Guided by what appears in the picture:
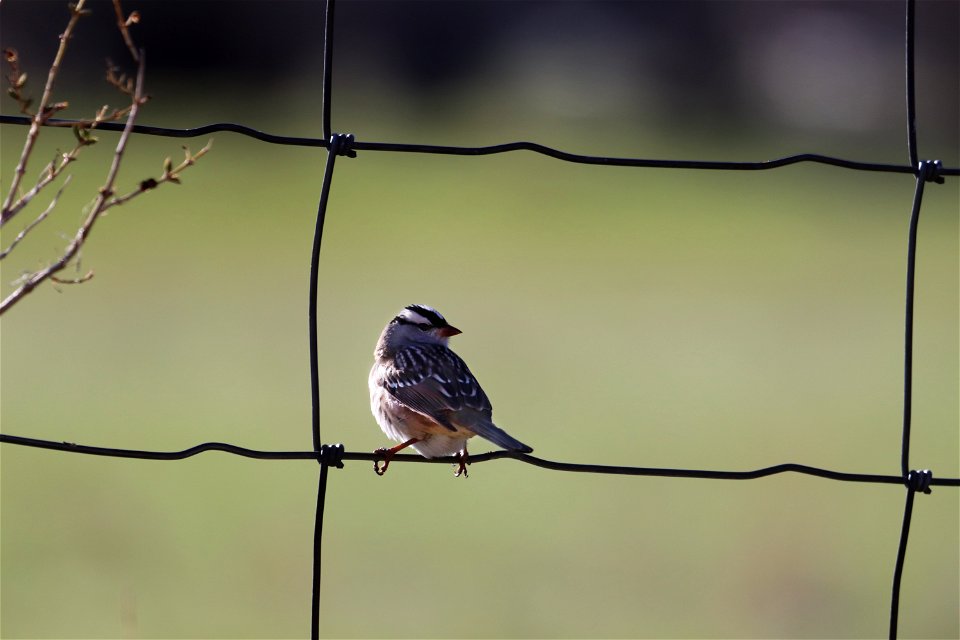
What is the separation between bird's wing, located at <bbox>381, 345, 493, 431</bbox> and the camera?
562 centimetres

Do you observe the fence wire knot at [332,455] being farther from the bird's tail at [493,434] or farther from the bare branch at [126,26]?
the bare branch at [126,26]

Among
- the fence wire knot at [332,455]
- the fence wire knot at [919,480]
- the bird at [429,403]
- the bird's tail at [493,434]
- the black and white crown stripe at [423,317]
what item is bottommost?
the fence wire knot at [919,480]

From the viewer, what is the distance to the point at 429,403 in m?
5.71

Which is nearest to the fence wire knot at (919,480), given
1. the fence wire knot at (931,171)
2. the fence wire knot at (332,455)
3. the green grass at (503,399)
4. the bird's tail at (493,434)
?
the fence wire knot at (931,171)

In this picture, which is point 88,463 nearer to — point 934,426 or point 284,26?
point 934,426

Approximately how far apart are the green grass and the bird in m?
1.75

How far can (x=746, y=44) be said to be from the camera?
3191cm

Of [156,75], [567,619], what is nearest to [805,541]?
[567,619]

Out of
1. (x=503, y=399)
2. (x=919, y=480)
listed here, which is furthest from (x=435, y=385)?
(x=503, y=399)

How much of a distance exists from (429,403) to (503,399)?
1242 centimetres

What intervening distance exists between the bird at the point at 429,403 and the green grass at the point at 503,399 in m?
1.75

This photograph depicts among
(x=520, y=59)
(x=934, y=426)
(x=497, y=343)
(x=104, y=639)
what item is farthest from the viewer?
(x=520, y=59)

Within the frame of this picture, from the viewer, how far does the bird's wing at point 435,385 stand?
5617mm

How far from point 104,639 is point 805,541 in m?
6.90
